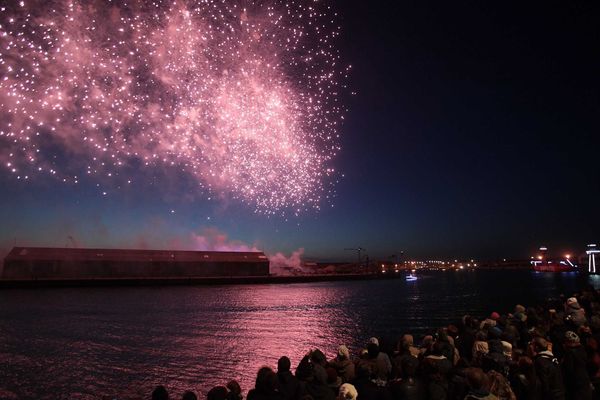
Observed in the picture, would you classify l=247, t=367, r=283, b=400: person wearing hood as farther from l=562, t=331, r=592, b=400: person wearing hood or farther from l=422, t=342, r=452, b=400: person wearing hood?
l=562, t=331, r=592, b=400: person wearing hood

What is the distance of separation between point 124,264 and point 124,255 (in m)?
3.10

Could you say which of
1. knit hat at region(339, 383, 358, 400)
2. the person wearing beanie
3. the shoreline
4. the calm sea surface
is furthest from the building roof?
knit hat at region(339, 383, 358, 400)

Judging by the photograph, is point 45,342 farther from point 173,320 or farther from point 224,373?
point 224,373

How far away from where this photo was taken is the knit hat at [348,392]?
5.96m

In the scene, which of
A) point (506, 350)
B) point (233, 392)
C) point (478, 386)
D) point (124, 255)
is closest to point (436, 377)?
point (478, 386)

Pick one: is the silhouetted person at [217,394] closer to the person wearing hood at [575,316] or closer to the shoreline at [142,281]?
the person wearing hood at [575,316]

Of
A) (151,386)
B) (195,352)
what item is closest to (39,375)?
(151,386)

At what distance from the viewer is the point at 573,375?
6758mm

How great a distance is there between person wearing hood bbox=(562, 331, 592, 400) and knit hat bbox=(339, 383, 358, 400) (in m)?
3.81

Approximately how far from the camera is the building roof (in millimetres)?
80419

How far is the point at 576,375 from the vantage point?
6734 mm

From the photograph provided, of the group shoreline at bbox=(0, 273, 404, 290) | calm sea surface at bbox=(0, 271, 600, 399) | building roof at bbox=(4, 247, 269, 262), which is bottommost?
shoreline at bbox=(0, 273, 404, 290)

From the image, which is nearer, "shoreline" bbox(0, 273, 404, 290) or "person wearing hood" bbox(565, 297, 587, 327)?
"person wearing hood" bbox(565, 297, 587, 327)

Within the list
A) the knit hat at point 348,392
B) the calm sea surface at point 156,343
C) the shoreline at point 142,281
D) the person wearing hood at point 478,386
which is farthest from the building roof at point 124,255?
the person wearing hood at point 478,386
